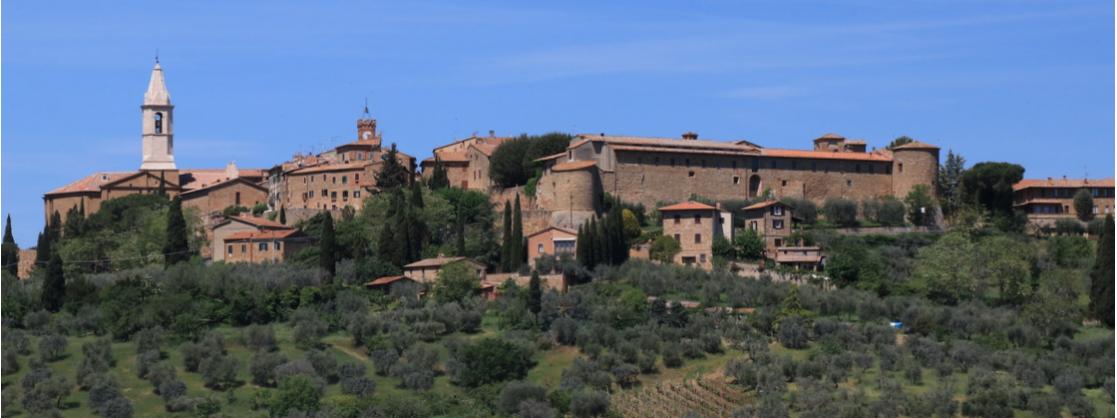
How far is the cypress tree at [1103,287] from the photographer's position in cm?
A: 6700

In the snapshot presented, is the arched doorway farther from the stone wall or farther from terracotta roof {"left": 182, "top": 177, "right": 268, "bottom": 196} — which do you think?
terracotta roof {"left": 182, "top": 177, "right": 268, "bottom": 196}

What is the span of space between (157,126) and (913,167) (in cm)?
3506

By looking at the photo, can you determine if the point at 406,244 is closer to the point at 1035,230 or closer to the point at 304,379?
the point at 304,379

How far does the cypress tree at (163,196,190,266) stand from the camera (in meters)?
75.8

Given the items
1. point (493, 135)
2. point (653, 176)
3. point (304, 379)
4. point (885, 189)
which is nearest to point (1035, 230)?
point (885, 189)

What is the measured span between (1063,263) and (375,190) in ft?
82.1

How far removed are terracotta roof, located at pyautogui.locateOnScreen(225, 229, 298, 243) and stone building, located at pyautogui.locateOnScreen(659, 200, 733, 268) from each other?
12642 mm

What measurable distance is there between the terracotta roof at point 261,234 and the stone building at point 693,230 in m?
12.6

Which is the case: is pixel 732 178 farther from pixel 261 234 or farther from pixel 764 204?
pixel 261 234

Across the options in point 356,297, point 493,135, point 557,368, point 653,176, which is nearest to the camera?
point 557,368

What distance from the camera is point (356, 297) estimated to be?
67.8m

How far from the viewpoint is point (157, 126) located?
332ft

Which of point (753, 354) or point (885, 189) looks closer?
point (753, 354)

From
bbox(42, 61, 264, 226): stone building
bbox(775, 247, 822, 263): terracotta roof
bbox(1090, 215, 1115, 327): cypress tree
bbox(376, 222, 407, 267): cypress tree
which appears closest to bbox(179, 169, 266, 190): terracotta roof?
Answer: bbox(42, 61, 264, 226): stone building
